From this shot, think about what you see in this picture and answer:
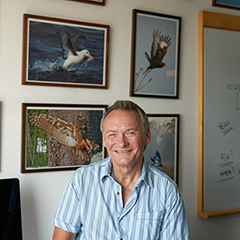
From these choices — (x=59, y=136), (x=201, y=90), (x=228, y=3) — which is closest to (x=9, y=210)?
(x=59, y=136)

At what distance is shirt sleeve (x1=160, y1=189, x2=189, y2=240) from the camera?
1333 mm

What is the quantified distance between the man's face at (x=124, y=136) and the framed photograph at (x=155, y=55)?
58cm

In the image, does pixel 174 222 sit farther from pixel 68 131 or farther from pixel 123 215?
pixel 68 131

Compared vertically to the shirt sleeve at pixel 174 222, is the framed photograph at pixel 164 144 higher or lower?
higher

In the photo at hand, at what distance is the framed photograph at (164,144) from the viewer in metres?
1.97

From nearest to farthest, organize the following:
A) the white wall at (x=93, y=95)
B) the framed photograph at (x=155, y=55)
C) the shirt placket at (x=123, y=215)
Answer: the shirt placket at (x=123, y=215)
the white wall at (x=93, y=95)
the framed photograph at (x=155, y=55)

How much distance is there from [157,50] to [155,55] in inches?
1.6

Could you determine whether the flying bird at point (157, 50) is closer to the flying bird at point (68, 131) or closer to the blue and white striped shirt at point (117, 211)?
the flying bird at point (68, 131)

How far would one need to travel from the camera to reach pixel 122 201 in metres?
1.34

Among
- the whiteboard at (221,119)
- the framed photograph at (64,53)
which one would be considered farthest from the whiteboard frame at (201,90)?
the framed photograph at (64,53)

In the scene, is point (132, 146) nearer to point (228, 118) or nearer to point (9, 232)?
point (9, 232)

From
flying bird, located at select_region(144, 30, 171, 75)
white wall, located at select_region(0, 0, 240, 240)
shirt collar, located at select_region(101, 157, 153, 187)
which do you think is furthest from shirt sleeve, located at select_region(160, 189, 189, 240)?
flying bird, located at select_region(144, 30, 171, 75)

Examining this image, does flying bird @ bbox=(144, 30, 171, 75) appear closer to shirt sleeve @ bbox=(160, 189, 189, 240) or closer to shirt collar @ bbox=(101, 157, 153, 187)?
shirt collar @ bbox=(101, 157, 153, 187)

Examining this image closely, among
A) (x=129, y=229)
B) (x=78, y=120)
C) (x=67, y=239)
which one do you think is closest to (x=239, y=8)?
(x=78, y=120)
